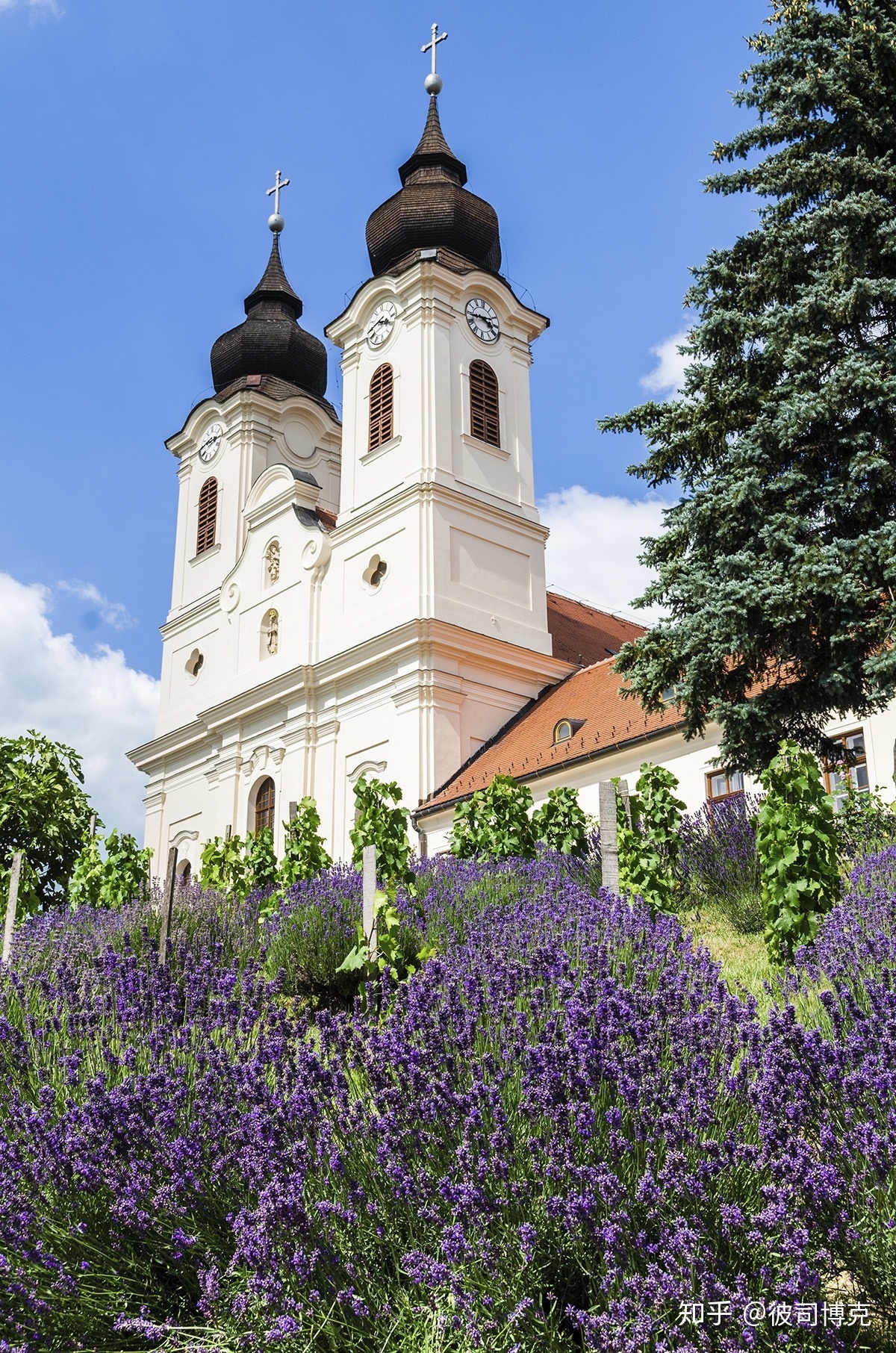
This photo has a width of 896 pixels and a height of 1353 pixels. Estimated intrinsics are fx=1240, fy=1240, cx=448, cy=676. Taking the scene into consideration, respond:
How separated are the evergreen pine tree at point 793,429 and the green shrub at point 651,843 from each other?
27.1 inches

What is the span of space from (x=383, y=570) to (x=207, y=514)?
33.4 ft

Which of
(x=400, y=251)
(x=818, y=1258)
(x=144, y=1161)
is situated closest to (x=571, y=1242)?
(x=818, y=1258)

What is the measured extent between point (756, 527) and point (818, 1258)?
872cm

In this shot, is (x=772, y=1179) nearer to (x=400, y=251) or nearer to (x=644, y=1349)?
(x=644, y=1349)

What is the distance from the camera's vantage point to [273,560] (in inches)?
1320

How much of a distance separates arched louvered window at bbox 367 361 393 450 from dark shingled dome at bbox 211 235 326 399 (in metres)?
7.38

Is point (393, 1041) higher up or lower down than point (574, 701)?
lower down

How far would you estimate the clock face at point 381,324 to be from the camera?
31.3m

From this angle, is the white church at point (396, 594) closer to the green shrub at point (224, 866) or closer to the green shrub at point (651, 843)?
the green shrub at point (224, 866)

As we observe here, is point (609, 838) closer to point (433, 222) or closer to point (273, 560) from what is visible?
point (273, 560)

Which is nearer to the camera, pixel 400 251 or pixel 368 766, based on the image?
pixel 368 766

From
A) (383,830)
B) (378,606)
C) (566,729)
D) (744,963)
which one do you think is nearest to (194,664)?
(378,606)

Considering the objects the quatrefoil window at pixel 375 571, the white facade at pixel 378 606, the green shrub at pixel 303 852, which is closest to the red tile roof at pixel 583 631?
the white facade at pixel 378 606

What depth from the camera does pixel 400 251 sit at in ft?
107
